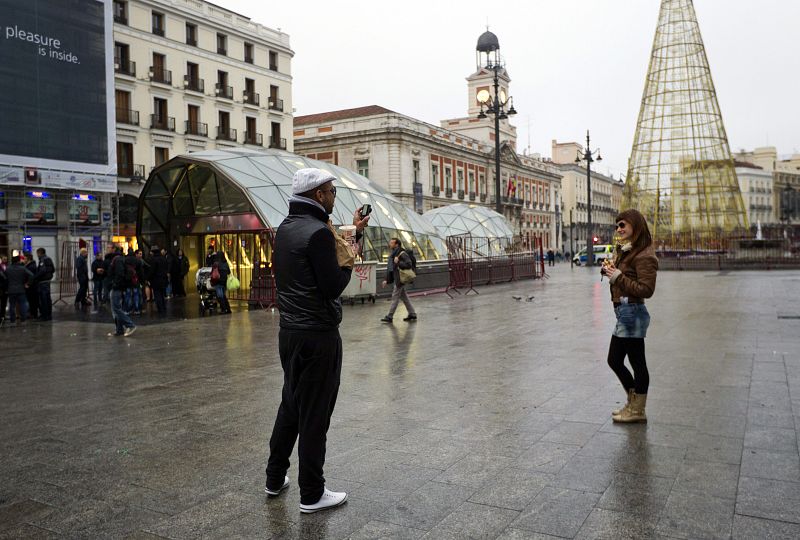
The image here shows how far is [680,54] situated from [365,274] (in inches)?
918

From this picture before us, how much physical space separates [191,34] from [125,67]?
20.0 feet

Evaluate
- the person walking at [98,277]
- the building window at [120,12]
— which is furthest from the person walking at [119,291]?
the building window at [120,12]

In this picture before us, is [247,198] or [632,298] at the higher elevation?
[247,198]

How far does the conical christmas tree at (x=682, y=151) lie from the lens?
108 ft

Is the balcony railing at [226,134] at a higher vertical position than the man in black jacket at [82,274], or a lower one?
higher

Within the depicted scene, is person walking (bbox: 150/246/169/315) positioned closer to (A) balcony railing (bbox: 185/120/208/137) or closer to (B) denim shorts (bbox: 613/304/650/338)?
(B) denim shorts (bbox: 613/304/650/338)

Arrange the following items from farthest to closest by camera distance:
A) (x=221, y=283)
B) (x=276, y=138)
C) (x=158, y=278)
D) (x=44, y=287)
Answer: (x=276, y=138), (x=158, y=278), (x=221, y=283), (x=44, y=287)

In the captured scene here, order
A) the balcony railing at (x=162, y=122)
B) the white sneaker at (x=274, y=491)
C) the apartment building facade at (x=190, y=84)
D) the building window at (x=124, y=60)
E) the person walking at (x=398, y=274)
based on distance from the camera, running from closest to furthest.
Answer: the white sneaker at (x=274, y=491)
the person walking at (x=398, y=274)
the building window at (x=124, y=60)
the apartment building facade at (x=190, y=84)
the balcony railing at (x=162, y=122)

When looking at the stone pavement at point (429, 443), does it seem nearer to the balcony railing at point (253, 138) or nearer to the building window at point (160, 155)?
the building window at point (160, 155)

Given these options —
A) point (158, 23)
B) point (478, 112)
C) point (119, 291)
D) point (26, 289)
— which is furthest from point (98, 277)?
point (478, 112)

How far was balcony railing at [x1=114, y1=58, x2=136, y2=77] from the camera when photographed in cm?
3647

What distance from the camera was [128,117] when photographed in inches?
1462

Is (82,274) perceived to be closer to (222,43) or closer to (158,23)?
(158,23)

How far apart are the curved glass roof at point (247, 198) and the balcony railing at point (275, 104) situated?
21.6m
